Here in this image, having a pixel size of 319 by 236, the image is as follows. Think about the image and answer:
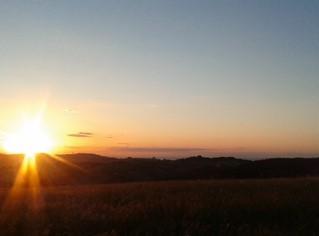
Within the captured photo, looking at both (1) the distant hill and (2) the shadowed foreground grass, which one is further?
(1) the distant hill

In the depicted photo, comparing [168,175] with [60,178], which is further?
[168,175]

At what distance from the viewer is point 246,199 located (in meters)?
11.7

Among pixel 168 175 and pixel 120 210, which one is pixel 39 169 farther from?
pixel 120 210

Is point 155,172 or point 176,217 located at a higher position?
point 155,172

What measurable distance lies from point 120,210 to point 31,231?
1997mm

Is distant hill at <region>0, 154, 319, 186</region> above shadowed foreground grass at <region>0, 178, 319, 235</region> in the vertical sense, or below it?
above

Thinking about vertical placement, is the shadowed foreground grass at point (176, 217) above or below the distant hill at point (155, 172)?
below

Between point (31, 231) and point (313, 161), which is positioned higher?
point (313, 161)

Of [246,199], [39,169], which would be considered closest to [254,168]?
[39,169]

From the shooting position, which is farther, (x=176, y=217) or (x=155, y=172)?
(x=155, y=172)

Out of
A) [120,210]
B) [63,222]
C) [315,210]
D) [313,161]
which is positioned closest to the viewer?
[63,222]

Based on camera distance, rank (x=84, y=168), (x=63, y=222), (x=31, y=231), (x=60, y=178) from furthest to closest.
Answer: (x=84, y=168) < (x=60, y=178) < (x=63, y=222) < (x=31, y=231)

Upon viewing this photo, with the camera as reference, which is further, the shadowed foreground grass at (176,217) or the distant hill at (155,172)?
the distant hill at (155,172)

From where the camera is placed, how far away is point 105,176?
51719 mm
